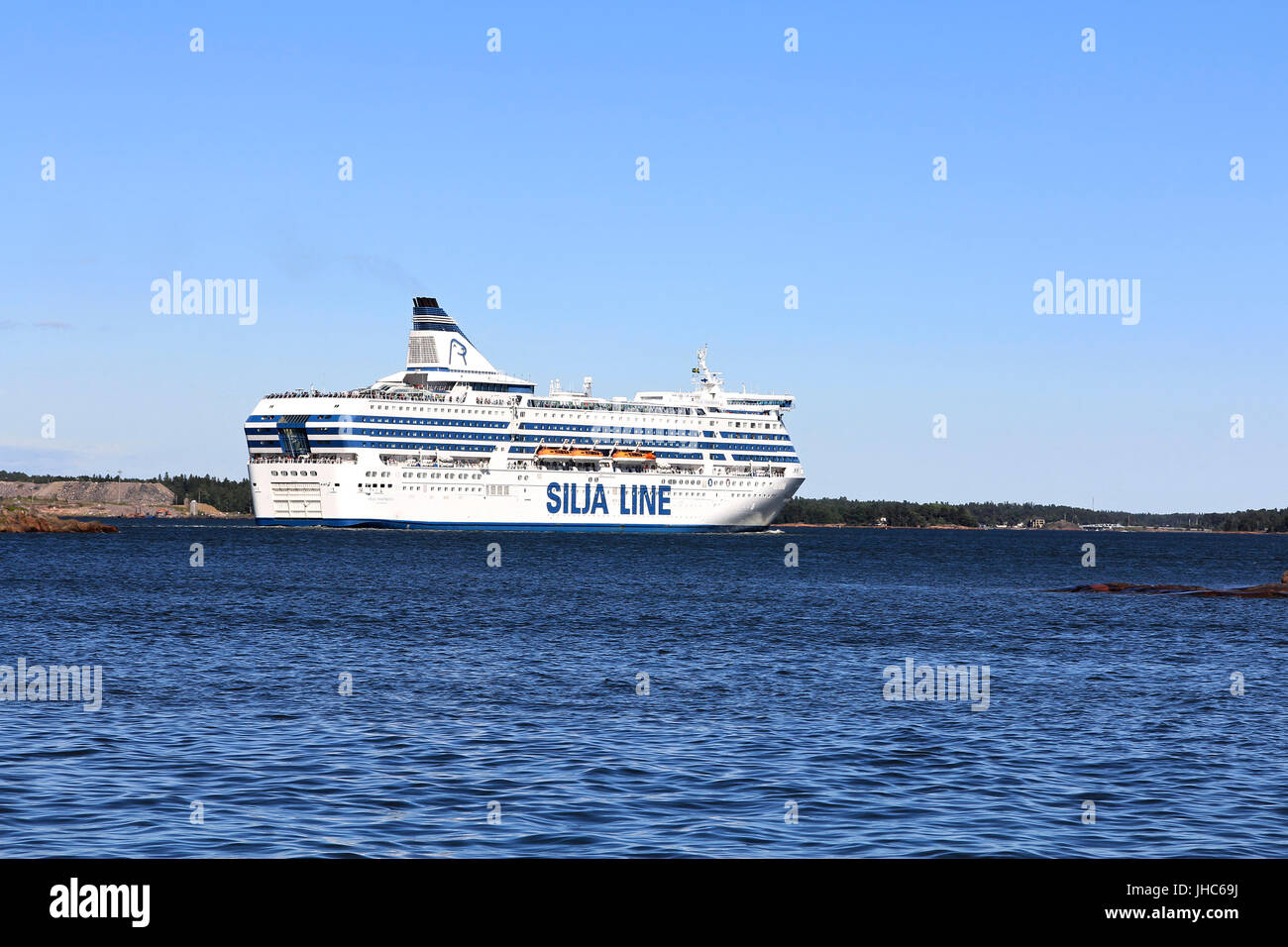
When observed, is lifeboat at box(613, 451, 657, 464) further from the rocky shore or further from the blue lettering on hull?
the rocky shore

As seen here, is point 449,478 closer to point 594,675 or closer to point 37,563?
point 37,563

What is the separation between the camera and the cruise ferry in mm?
135000

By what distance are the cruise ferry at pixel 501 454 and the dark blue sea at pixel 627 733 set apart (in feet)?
263

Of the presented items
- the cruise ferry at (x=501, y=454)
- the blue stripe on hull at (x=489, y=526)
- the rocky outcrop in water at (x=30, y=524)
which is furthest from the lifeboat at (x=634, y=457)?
the rocky outcrop in water at (x=30, y=524)

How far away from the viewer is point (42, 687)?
1054 inches

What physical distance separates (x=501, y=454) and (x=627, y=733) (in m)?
118

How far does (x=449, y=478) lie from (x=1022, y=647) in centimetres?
10184

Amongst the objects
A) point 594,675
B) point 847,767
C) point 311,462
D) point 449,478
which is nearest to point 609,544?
point 449,478

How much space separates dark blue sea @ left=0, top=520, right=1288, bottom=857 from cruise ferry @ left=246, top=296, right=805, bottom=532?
8026 cm

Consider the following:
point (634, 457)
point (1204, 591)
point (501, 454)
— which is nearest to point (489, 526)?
point (501, 454)

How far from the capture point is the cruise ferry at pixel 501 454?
135 meters

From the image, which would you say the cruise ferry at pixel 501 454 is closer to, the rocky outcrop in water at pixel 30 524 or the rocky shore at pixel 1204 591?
the rocky outcrop in water at pixel 30 524

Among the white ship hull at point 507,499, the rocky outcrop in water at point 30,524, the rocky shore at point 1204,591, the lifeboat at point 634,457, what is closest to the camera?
the rocky shore at point 1204,591

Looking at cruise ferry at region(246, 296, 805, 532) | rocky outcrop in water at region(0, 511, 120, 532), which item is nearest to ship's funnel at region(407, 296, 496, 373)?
cruise ferry at region(246, 296, 805, 532)
